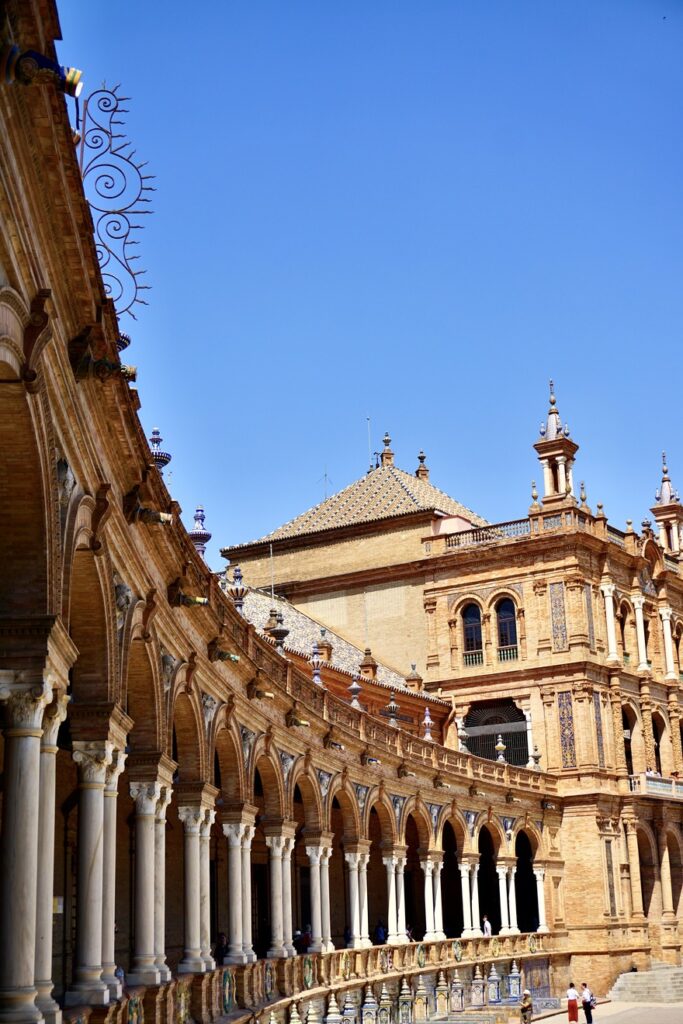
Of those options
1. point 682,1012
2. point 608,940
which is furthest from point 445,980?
point 608,940

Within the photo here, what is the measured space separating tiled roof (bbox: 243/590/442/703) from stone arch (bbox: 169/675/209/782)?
2227 cm

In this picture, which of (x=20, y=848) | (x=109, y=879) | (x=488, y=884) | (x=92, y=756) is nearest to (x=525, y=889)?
(x=488, y=884)

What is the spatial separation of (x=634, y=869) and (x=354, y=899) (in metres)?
20.5

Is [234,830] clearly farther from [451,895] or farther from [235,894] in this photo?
[451,895]

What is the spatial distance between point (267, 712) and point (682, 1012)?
2264 centimetres

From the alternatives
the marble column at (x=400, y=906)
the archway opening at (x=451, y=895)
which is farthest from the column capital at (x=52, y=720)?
the archway opening at (x=451, y=895)

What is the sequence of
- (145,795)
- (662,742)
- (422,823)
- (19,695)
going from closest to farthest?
(19,695) → (145,795) → (422,823) → (662,742)

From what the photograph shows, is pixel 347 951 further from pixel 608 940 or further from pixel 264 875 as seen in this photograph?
pixel 608 940

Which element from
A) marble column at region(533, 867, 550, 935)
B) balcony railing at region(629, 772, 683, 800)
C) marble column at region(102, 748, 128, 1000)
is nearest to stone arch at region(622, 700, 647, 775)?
balcony railing at region(629, 772, 683, 800)

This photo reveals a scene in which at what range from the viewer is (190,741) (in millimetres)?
22031

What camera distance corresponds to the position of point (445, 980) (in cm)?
3800

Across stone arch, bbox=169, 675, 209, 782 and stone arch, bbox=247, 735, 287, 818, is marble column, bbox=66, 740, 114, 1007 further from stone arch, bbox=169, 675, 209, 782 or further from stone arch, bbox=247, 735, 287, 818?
stone arch, bbox=247, 735, 287, 818

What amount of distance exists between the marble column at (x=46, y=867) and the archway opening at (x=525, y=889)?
128 feet

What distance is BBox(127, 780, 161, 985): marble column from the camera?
18.2m
